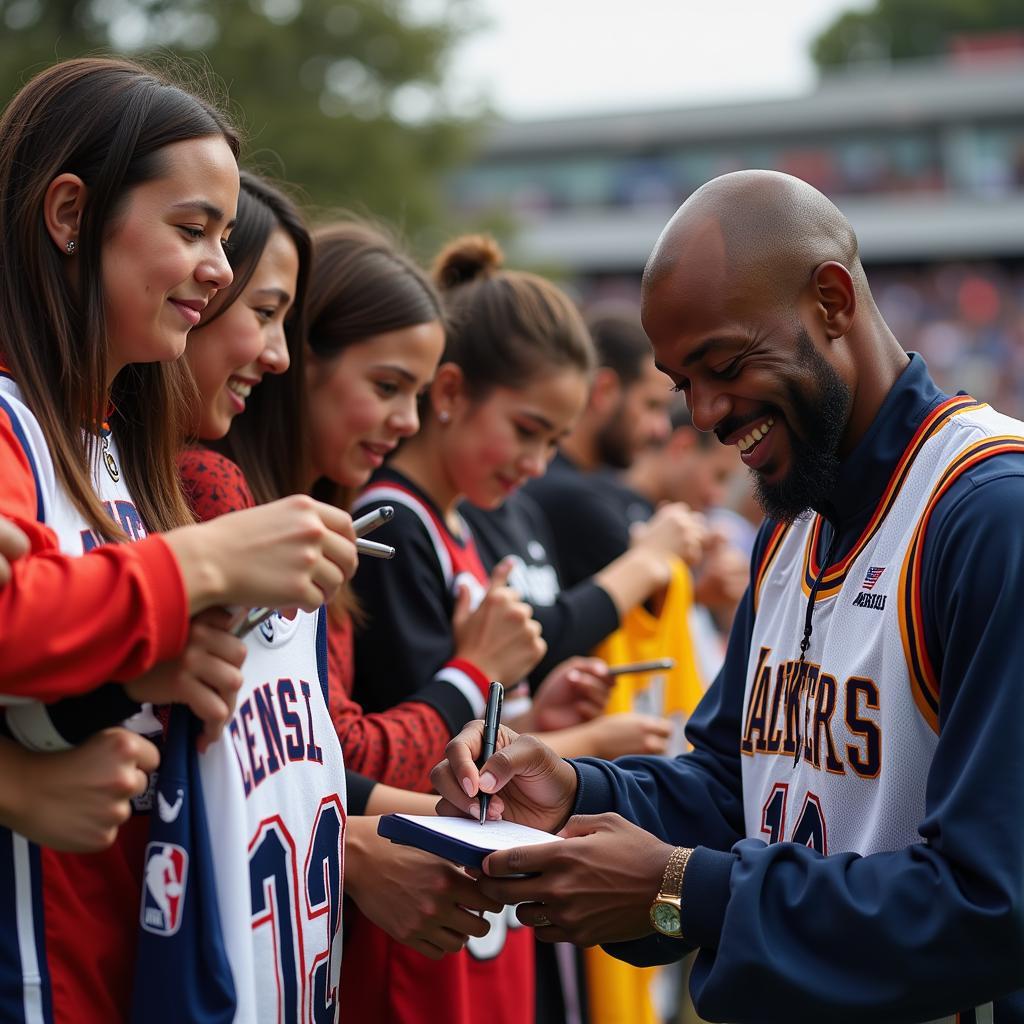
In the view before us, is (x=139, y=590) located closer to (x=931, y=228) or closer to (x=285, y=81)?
(x=285, y=81)

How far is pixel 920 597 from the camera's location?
6.73ft

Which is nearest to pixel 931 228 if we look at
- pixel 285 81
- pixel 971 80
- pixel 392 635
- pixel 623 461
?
pixel 971 80

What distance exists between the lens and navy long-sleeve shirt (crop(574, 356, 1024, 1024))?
→ 186cm

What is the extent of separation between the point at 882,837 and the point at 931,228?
148 ft

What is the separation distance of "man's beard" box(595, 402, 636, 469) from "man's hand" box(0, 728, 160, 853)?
157 inches

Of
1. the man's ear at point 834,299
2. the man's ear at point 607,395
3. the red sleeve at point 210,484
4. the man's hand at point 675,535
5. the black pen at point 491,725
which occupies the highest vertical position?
the man's ear at point 607,395

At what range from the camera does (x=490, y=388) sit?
3648mm

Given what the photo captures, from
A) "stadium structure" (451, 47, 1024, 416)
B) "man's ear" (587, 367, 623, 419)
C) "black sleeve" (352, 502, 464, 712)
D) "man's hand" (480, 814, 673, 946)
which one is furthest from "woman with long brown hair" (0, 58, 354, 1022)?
"stadium structure" (451, 47, 1024, 416)

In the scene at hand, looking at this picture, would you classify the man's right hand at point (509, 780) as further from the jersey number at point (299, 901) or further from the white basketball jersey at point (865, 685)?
the white basketball jersey at point (865, 685)

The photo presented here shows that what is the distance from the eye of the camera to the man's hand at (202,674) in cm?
176

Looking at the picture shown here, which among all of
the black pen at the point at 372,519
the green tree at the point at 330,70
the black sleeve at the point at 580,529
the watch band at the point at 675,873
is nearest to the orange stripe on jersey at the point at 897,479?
the watch band at the point at 675,873

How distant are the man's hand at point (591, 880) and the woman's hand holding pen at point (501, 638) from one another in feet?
2.82

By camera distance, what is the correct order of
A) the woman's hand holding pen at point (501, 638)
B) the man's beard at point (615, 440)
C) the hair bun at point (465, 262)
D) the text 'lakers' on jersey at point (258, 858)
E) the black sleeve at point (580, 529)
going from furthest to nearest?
the man's beard at point (615, 440) < the black sleeve at point (580, 529) < the hair bun at point (465, 262) < the woman's hand holding pen at point (501, 638) < the text 'lakers' on jersey at point (258, 858)

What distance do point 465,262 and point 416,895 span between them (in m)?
2.15
